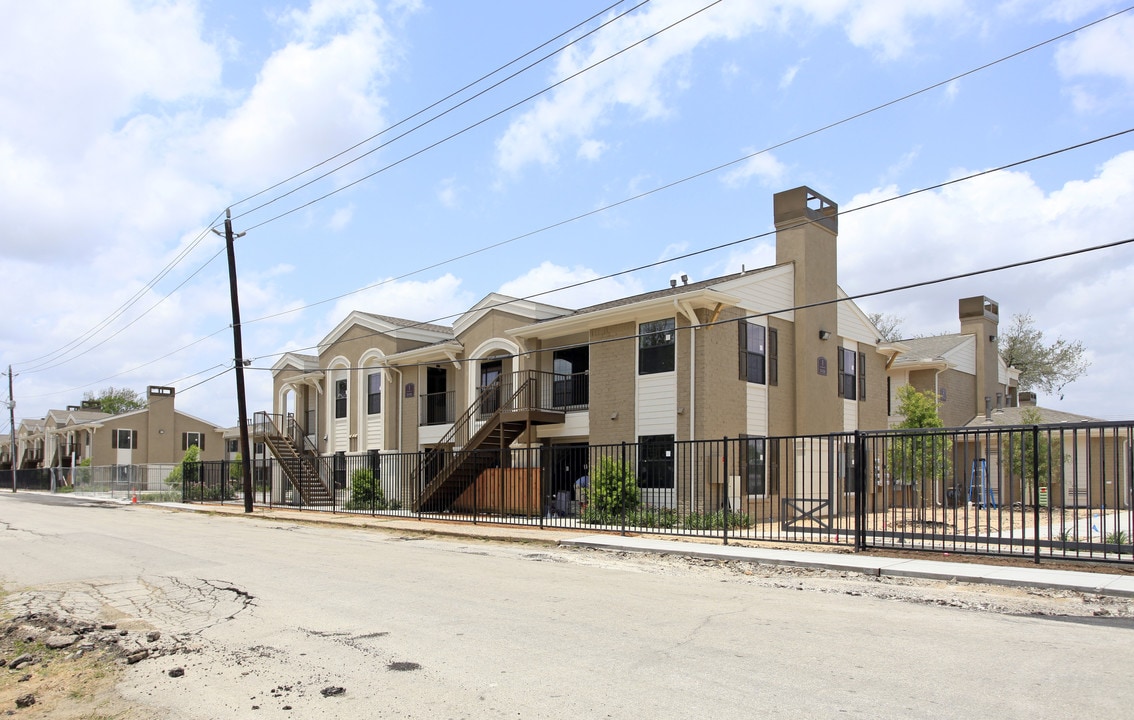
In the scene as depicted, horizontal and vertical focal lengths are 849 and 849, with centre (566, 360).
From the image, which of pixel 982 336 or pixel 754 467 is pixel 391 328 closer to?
pixel 754 467

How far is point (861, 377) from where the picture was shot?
29.4 metres

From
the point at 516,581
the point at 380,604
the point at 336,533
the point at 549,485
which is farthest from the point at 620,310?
the point at 380,604

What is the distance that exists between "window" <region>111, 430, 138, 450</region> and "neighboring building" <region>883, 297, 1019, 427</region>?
57.9m

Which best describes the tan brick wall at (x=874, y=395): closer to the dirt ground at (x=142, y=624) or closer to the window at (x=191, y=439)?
the dirt ground at (x=142, y=624)

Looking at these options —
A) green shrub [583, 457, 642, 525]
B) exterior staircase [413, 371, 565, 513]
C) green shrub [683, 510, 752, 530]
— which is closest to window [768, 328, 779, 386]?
green shrub [583, 457, 642, 525]

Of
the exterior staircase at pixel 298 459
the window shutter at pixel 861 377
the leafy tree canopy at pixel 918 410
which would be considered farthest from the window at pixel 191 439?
the leafy tree canopy at pixel 918 410

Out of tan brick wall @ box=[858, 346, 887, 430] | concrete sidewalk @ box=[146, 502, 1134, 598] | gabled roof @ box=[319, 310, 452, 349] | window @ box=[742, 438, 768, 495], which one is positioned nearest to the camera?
concrete sidewalk @ box=[146, 502, 1134, 598]

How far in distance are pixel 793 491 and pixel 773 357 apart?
6.89 meters

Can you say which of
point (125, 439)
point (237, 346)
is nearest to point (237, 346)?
point (237, 346)

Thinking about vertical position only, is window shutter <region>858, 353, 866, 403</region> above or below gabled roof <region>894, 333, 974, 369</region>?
below

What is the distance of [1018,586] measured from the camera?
35.8 feet

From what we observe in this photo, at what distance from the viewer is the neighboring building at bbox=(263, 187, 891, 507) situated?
74.4 ft

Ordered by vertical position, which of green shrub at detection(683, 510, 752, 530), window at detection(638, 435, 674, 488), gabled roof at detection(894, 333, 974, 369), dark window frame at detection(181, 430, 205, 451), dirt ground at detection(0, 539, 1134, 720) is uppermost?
gabled roof at detection(894, 333, 974, 369)

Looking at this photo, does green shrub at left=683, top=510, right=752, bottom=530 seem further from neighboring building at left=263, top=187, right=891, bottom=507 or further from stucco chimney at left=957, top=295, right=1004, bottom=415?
stucco chimney at left=957, top=295, right=1004, bottom=415
